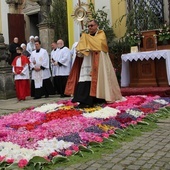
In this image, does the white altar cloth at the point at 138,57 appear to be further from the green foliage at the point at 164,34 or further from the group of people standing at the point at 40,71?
the group of people standing at the point at 40,71

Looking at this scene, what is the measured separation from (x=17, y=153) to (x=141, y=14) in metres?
7.81

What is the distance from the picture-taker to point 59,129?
4.87 meters

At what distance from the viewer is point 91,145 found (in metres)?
4.23

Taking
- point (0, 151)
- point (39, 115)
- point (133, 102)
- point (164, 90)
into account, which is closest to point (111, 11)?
point (164, 90)

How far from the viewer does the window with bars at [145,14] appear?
413 inches

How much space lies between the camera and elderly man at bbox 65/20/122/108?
6715 millimetres

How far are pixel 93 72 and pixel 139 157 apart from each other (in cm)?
320

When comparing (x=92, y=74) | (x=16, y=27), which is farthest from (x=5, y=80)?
(x=16, y=27)

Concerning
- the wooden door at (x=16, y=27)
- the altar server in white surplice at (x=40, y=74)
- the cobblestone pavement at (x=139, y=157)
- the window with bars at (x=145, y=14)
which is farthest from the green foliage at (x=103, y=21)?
the cobblestone pavement at (x=139, y=157)

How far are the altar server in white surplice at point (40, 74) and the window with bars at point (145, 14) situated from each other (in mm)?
2864

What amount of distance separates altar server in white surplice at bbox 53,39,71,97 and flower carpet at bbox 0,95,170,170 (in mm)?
2957

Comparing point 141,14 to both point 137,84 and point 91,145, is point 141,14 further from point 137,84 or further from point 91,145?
point 91,145

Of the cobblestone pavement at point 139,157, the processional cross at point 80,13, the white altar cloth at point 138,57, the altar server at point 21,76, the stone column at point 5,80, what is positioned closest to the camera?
the cobblestone pavement at point 139,157

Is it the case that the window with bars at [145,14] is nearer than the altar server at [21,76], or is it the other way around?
the altar server at [21,76]
